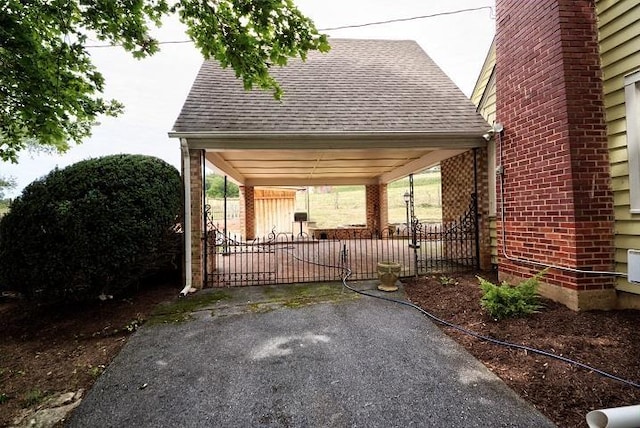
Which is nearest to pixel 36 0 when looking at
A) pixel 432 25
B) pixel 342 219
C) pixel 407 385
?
pixel 407 385

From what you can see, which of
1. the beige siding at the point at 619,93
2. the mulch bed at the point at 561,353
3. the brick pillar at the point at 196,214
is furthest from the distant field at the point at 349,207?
the beige siding at the point at 619,93

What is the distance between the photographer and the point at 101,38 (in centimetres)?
444

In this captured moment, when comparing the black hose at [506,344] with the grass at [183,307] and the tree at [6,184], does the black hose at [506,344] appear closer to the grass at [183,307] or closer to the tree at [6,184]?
the grass at [183,307]

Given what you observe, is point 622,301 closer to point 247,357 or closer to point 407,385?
point 407,385

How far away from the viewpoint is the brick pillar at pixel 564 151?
402 centimetres

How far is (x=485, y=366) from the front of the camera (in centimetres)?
304

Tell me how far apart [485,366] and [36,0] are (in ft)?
21.8

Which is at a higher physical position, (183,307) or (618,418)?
(618,418)

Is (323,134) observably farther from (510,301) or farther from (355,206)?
(355,206)

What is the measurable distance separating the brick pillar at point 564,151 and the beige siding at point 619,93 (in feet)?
0.25

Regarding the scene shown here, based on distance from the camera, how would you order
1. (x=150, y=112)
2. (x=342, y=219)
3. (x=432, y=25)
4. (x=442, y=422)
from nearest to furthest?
(x=442, y=422) < (x=432, y=25) < (x=342, y=219) < (x=150, y=112)

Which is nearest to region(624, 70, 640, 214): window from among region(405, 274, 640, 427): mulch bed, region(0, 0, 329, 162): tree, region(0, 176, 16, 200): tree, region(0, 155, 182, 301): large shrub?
region(405, 274, 640, 427): mulch bed

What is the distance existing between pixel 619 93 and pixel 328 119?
179 inches

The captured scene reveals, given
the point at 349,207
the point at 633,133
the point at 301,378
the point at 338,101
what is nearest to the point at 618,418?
the point at 301,378
